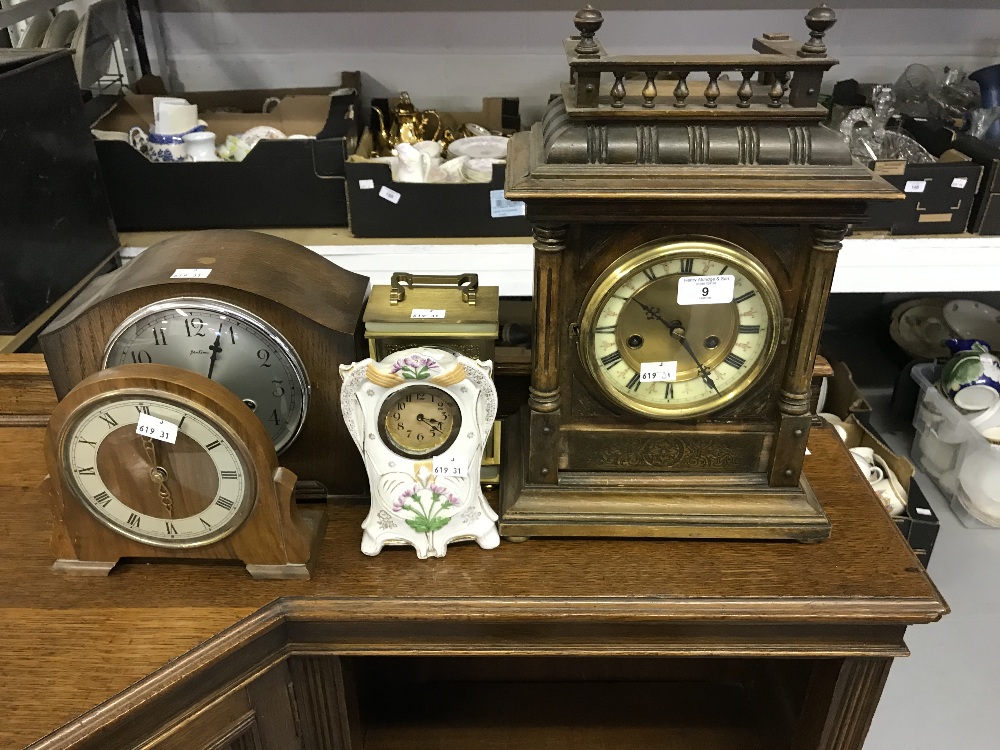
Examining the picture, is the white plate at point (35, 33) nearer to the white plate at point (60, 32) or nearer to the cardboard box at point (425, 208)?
the white plate at point (60, 32)

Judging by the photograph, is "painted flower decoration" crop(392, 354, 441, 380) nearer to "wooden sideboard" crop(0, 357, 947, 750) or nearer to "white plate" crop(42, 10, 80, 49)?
"wooden sideboard" crop(0, 357, 947, 750)

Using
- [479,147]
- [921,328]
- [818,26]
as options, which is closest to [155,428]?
[818,26]

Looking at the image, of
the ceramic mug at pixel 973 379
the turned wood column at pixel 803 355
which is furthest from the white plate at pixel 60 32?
the ceramic mug at pixel 973 379

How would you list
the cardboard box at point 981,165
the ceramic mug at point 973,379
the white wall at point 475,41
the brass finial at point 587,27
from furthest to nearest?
the white wall at point 475,41
the ceramic mug at point 973,379
the cardboard box at point 981,165
the brass finial at point 587,27

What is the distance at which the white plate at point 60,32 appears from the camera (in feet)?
6.12

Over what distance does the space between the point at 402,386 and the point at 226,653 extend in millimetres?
326

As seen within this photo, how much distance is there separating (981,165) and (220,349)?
1.64 meters

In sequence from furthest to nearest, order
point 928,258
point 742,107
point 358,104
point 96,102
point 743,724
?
point 358,104 < point 96,102 < point 928,258 < point 743,724 < point 742,107

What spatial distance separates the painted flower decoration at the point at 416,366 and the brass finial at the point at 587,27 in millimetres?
341

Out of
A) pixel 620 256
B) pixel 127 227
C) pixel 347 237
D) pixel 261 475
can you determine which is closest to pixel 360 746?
pixel 261 475

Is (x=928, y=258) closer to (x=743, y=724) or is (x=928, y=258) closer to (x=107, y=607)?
(x=743, y=724)

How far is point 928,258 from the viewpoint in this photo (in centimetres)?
175

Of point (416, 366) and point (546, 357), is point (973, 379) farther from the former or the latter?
point (416, 366)

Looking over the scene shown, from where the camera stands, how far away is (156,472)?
2.68ft
